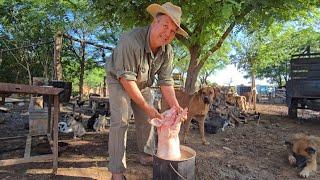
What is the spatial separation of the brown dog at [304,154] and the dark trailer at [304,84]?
178 inches

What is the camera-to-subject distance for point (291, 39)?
21.9 metres

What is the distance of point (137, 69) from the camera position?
3.01 meters

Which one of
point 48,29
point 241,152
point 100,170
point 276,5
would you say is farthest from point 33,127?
point 48,29

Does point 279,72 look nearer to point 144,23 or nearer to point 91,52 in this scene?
point 91,52

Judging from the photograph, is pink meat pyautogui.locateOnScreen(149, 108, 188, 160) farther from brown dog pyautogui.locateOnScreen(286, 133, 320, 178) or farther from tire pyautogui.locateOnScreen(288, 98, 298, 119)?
tire pyautogui.locateOnScreen(288, 98, 298, 119)

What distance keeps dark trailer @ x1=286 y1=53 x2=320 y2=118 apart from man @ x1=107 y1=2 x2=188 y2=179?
23.7 feet

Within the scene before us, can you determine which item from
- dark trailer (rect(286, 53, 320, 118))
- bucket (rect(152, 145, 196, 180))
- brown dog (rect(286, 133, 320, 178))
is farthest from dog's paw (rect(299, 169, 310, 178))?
dark trailer (rect(286, 53, 320, 118))

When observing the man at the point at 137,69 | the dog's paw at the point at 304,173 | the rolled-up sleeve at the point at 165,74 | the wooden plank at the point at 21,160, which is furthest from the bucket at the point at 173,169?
the dog's paw at the point at 304,173

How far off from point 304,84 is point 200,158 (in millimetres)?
6016

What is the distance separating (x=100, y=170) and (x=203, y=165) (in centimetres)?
144

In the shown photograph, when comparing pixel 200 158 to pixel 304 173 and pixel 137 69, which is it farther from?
pixel 137 69

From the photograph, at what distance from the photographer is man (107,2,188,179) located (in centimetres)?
286

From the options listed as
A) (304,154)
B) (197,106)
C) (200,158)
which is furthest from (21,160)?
(304,154)

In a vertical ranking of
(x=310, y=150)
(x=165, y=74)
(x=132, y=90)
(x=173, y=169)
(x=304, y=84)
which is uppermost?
(x=304, y=84)
